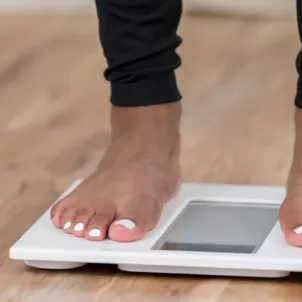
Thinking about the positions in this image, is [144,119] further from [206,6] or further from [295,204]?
[206,6]

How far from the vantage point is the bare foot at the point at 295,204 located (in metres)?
0.96

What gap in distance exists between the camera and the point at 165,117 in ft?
3.71

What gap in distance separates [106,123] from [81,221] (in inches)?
25.2

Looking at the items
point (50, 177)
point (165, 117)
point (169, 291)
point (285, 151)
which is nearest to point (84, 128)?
point (50, 177)

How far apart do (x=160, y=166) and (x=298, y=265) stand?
26 cm

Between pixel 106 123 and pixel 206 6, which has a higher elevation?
pixel 106 123

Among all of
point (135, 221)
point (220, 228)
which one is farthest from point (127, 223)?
point (220, 228)

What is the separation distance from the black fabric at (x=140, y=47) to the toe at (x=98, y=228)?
194 mm

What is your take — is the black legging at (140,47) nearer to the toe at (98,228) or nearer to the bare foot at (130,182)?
the bare foot at (130,182)

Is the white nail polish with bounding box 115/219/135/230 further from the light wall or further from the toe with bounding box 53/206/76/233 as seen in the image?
the light wall

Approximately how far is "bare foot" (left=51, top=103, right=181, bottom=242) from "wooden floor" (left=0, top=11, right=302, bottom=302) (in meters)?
0.06

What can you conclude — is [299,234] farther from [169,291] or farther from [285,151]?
[285,151]

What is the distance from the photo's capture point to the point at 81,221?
3.28 feet

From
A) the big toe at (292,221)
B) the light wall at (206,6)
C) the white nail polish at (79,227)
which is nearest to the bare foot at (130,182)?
the white nail polish at (79,227)
